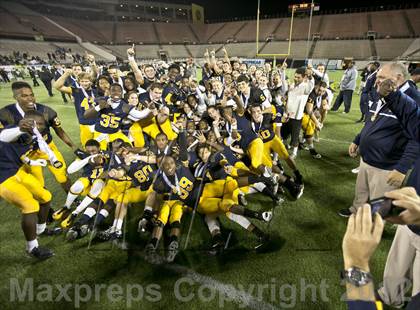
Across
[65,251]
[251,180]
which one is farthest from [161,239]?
[251,180]

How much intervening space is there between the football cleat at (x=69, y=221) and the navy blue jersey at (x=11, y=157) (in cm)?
116

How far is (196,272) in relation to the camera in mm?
2943

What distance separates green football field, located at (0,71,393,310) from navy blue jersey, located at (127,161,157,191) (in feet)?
2.15

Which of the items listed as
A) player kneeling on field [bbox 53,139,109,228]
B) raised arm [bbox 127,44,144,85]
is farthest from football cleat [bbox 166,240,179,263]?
raised arm [bbox 127,44,144,85]

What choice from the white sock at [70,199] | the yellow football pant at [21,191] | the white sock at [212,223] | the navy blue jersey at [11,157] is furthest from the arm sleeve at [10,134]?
the white sock at [212,223]

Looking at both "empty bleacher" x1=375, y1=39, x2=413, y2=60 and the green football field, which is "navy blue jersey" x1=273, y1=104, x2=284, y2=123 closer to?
the green football field

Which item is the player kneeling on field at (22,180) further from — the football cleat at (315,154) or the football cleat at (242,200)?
the football cleat at (315,154)

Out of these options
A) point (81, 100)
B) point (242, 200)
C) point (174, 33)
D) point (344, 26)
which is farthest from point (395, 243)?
point (174, 33)

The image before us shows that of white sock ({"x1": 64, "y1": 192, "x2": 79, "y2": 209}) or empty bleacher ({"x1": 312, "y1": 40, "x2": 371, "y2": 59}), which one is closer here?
white sock ({"x1": 64, "y1": 192, "x2": 79, "y2": 209})

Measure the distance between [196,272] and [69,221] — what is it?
233 cm

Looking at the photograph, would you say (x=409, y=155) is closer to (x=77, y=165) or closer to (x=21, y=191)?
(x=77, y=165)

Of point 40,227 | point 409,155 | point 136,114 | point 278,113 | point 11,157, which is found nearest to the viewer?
point 409,155

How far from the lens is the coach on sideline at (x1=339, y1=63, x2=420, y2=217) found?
2.42m

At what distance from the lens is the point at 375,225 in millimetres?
1011
